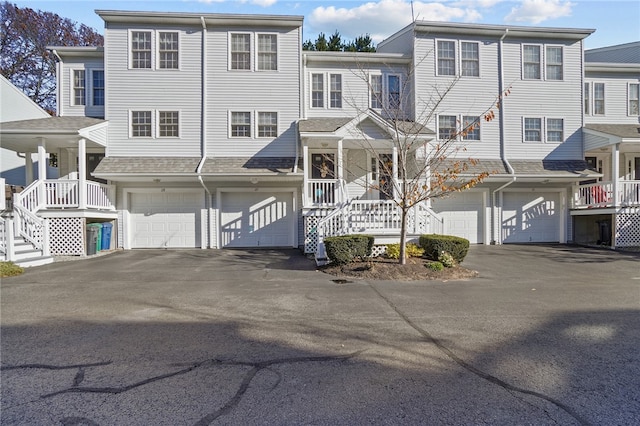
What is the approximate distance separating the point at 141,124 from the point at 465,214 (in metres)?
13.8

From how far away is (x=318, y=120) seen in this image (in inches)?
569

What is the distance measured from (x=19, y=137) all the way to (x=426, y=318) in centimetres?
1433

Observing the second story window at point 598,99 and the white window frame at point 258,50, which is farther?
the second story window at point 598,99

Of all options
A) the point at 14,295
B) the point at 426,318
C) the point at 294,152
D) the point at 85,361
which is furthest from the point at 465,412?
the point at 294,152

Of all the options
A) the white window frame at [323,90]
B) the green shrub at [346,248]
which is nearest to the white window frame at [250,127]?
the white window frame at [323,90]

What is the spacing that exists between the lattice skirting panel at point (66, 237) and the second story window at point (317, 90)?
32.0 feet

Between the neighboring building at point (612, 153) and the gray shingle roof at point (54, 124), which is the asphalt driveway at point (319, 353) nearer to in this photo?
the gray shingle roof at point (54, 124)

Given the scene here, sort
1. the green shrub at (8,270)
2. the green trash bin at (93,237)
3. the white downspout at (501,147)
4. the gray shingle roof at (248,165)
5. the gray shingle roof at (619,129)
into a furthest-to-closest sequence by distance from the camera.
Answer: the white downspout at (501,147) → the gray shingle roof at (619,129) → the gray shingle roof at (248,165) → the green trash bin at (93,237) → the green shrub at (8,270)

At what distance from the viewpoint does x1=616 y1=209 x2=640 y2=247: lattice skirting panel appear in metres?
13.8

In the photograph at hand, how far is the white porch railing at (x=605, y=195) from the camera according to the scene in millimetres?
14008

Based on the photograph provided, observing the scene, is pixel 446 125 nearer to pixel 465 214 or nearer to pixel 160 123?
pixel 465 214

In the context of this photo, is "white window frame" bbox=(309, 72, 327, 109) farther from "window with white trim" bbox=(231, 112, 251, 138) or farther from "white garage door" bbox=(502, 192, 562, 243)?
"white garage door" bbox=(502, 192, 562, 243)

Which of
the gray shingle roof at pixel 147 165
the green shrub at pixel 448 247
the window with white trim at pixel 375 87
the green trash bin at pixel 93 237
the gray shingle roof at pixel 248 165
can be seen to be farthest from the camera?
the window with white trim at pixel 375 87

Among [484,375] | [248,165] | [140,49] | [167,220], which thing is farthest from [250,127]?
[484,375]
